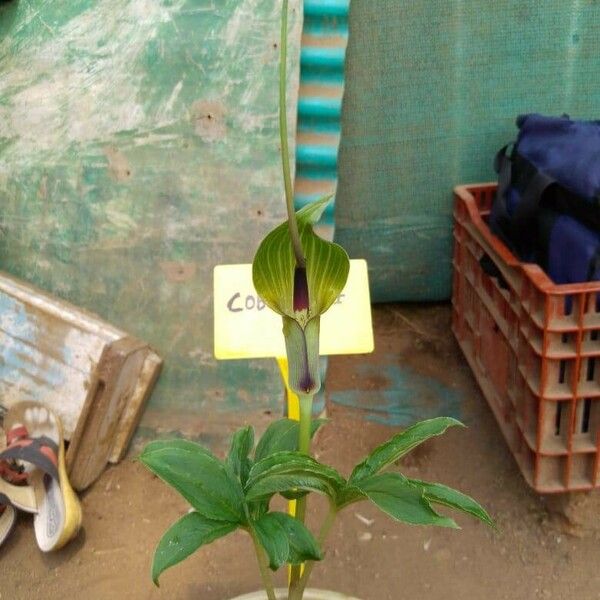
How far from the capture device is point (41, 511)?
56.4 inches

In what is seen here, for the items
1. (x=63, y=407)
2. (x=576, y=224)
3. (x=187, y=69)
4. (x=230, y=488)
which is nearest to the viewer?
(x=230, y=488)

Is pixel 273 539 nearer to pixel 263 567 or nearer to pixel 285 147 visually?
pixel 263 567

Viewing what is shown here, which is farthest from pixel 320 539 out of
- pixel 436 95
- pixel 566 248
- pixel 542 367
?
pixel 436 95

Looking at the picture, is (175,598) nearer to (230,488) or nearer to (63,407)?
(63,407)

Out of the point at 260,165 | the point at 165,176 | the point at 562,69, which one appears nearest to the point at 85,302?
the point at 165,176

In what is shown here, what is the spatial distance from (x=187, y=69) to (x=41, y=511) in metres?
0.81

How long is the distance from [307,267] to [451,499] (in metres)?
0.26

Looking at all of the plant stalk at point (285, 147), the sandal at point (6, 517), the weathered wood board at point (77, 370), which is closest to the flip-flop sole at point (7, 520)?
the sandal at point (6, 517)

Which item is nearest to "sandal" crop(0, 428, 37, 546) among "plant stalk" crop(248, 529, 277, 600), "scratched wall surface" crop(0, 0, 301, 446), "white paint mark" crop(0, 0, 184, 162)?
"scratched wall surface" crop(0, 0, 301, 446)

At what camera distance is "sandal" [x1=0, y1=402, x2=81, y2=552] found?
1.38 meters

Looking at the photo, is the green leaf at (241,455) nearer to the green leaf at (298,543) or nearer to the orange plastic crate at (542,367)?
the green leaf at (298,543)

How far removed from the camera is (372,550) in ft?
4.61

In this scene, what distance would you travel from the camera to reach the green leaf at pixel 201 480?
2.51 feet

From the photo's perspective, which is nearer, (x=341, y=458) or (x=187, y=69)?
(x=187, y=69)
